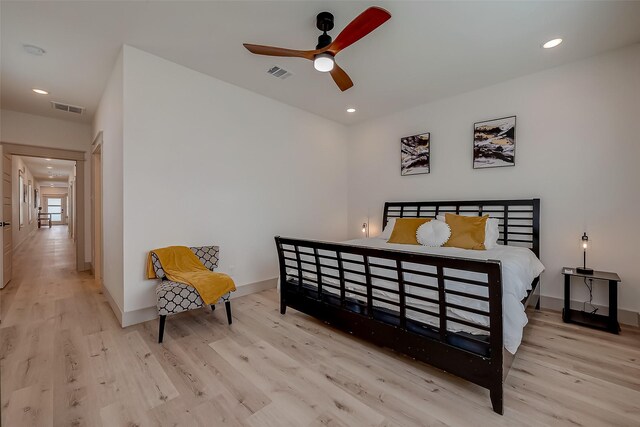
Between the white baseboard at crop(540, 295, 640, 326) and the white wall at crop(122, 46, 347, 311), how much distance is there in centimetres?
340

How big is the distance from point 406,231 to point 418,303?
5.90 ft

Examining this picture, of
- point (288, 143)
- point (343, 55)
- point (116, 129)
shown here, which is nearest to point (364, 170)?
point (288, 143)

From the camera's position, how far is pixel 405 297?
7.32 ft

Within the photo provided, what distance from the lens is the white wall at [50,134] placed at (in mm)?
4648

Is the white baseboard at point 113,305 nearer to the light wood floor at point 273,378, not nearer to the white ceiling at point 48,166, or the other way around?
the light wood floor at point 273,378

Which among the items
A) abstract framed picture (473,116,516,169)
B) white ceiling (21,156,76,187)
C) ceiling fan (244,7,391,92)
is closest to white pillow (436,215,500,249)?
abstract framed picture (473,116,516,169)

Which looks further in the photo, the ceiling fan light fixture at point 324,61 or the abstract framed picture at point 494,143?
the abstract framed picture at point 494,143

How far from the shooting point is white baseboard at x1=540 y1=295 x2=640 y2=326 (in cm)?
299

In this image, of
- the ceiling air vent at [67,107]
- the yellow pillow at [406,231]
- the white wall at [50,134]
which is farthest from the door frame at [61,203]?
the yellow pillow at [406,231]

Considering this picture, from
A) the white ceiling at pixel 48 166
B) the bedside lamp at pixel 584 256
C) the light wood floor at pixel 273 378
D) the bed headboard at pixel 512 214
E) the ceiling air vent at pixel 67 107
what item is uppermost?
the ceiling air vent at pixel 67 107

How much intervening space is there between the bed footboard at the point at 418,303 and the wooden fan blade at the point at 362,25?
1.68m

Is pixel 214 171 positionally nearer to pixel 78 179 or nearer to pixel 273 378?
pixel 273 378

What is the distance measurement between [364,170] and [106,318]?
4.54 metres

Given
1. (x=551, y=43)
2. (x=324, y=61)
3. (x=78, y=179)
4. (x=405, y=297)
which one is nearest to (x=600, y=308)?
(x=405, y=297)
